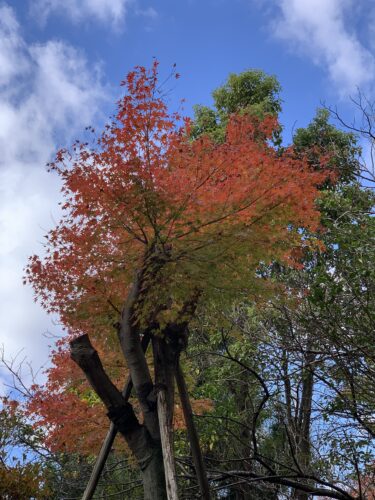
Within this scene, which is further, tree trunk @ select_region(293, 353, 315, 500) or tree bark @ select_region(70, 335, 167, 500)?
tree trunk @ select_region(293, 353, 315, 500)

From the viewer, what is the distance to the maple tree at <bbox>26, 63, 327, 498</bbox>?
6.36 metres

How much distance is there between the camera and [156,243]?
6543 mm

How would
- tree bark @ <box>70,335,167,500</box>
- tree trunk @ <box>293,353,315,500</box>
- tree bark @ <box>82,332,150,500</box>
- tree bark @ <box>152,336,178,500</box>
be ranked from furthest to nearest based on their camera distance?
tree trunk @ <box>293,353,315,500</box> < tree bark @ <box>70,335,167,500</box> < tree bark @ <box>82,332,150,500</box> < tree bark @ <box>152,336,178,500</box>

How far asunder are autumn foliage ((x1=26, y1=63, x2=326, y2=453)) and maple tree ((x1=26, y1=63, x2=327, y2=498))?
0.02 meters

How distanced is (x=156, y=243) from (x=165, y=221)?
0.33 metres

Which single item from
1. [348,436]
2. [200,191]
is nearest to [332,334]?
[348,436]

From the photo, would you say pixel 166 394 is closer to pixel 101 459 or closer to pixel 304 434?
pixel 101 459

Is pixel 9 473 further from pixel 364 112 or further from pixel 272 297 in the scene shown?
Answer: pixel 364 112

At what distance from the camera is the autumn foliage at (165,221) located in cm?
637

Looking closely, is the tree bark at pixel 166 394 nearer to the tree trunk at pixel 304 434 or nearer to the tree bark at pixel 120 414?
the tree bark at pixel 120 414

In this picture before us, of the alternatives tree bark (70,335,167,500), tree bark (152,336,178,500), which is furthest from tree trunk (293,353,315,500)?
tree bark (70,335,167,500)

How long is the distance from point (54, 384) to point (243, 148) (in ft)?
18.0

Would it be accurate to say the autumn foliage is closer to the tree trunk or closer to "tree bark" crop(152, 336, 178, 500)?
"tree bark" crop(152, 336, 178, 500)

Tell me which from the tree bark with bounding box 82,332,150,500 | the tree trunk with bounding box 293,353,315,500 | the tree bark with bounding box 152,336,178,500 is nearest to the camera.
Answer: the tree bark with bounding box 152,336,178,500
